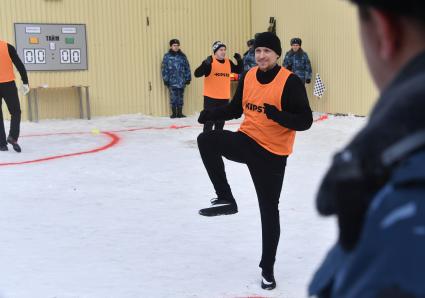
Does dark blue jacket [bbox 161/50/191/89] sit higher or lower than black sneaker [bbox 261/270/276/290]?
lower

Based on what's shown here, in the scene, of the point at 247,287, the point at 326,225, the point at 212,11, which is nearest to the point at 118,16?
the point at 212,11

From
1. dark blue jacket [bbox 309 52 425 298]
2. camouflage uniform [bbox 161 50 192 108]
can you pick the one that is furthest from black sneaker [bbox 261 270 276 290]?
camouflage uniform [bbox 161 50 192 108]

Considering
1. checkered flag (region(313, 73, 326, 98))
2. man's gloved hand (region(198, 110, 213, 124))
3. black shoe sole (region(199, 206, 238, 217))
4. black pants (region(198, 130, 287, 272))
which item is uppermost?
man's gloved hand (region(198, 110, 213, 124))

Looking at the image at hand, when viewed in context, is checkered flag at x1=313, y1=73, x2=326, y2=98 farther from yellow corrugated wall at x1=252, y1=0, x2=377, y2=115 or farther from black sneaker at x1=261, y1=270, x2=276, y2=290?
black sneaker at x1=261, y1=270, x2=276, y2=290

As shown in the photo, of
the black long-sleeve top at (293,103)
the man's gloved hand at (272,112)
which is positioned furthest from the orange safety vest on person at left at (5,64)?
the man's gloved hand at (272,112)

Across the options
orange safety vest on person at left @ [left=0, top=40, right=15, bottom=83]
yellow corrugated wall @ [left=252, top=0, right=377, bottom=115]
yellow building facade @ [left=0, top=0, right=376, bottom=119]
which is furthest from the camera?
yellow building facade @ [left=0, top=0, right=376, bottom=119]

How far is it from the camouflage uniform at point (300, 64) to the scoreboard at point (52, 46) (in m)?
4.47

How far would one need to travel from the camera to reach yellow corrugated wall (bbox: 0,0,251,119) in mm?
13055

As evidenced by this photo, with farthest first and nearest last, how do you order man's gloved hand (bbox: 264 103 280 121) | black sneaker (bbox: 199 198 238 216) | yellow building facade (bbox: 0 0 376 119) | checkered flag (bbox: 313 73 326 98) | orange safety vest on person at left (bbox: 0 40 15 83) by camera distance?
checkered flag (bbox: 313 73 326 98)
yellow building facade (bbox: 0 0 376 119)
orange safety vest on person at left (bbox: 0 40 15 83)
black sneaker (bbox: 199 198 238 216)
man's gloved hand (bbox: 264 103 280 121)

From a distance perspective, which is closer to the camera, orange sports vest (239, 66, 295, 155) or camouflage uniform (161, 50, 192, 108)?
orange sports vest (239, 66, 295, 155)

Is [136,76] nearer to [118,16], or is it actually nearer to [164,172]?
[118,16]

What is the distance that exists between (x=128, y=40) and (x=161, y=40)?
31.0 inches

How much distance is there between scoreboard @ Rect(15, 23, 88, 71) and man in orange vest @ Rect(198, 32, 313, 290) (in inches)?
389

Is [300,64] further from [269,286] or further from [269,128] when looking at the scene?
[269,286]
